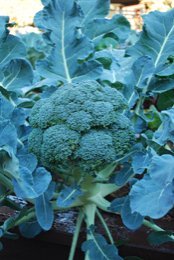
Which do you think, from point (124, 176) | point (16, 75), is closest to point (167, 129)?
point (124, 176)

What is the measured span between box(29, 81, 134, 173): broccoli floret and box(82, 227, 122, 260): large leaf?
0.13 m

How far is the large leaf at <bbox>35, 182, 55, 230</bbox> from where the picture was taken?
0.79m

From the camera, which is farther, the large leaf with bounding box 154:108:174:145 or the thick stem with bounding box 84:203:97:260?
the thick stem with bounding box 84:203:97:260

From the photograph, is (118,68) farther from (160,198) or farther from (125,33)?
(160,198)

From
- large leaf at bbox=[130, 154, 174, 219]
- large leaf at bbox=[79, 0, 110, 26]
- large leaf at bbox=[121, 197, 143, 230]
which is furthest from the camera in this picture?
large leaf at bbox=[79, 0, 110, 26]

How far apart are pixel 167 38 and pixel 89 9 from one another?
0.76ft

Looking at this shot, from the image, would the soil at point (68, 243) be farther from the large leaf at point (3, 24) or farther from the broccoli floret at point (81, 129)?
the large leaf at point (3, 24)

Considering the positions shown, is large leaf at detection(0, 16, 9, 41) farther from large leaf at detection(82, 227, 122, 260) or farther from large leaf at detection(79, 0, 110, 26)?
large leaf at detection(82, 227, 122, 260)

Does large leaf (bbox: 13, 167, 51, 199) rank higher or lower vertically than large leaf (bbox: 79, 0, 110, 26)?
lower

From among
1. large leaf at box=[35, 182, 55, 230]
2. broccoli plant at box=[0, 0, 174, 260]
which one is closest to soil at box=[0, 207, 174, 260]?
broccoli plant at box=[0, 0, 174, 260]

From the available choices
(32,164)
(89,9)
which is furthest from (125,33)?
(32,164)

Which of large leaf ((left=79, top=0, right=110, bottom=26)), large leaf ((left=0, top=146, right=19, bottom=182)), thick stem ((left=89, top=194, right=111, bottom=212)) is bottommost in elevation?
thick stem ((left=89, top=194, right=111, bottom=212))

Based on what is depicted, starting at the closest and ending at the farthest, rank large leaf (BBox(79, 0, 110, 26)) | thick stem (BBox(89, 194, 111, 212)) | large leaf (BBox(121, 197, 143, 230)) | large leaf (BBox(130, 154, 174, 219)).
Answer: large leaf (BBox(130, 154, 174, 219))
large leaf (BBox(121, 197, 143, 230))
thick stem (BBox(89, 194, 111, 212))
large leaf (BBox(79, 0, 110, 26))

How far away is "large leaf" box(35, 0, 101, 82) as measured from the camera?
95 cm
